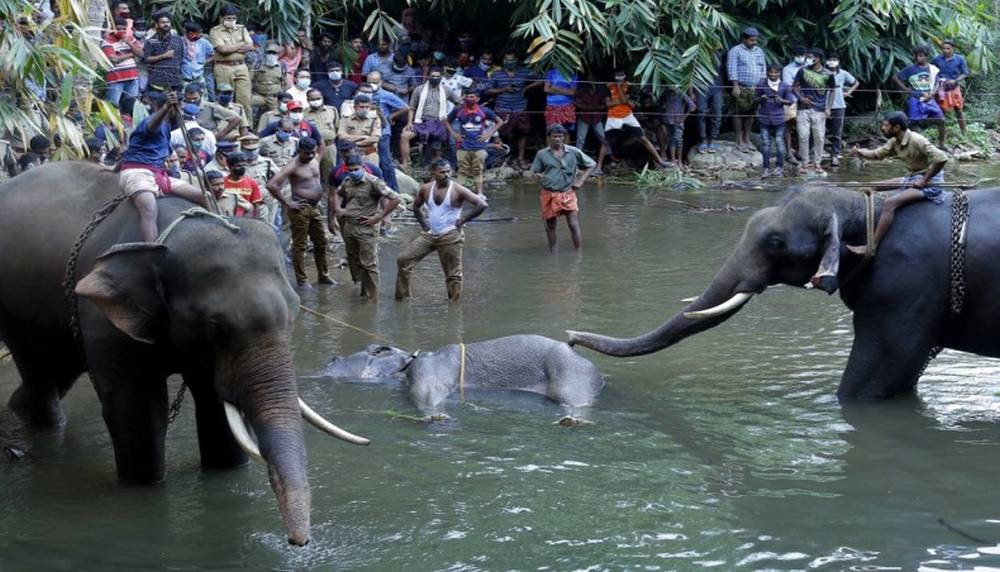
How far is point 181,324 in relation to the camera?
657cm

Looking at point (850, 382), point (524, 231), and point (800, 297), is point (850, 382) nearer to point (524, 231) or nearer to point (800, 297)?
point (800, 297)

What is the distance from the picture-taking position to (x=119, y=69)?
15461mm

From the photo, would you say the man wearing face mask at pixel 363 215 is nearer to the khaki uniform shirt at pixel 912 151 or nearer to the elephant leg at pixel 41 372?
the elephant leg at pixel 41 372

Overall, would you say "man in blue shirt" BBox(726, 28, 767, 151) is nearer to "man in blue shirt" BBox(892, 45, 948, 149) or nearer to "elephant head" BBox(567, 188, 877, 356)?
"man in blue shirt" BBox(892, 45, 948, 149)

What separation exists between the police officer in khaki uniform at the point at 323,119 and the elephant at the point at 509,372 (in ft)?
23.8

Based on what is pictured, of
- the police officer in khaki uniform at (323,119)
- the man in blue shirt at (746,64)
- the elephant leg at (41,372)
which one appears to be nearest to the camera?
the elephant leg at (41,372)

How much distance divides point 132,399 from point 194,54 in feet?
34.4

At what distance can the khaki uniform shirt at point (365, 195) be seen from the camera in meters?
12.6

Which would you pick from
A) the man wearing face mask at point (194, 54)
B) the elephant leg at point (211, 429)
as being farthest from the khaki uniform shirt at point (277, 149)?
the elephant leg at point (211, 429)

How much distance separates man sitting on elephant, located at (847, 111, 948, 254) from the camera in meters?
8.66

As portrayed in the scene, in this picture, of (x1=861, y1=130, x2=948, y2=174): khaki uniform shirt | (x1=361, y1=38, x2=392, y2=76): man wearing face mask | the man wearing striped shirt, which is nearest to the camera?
(x1=861, y1=130, x2=948, y2=174): khaki uniform shirt

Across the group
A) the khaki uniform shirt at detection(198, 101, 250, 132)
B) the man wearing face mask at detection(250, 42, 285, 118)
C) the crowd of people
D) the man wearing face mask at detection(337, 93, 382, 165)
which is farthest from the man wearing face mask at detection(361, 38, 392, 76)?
the khaki uniform shirt at detection(198, 101, 250, 132)

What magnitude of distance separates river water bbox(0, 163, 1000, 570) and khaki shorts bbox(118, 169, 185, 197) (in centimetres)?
157

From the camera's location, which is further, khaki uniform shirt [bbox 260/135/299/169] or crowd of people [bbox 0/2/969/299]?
khaki uniform shirt [bbox 260/135/299/169]
